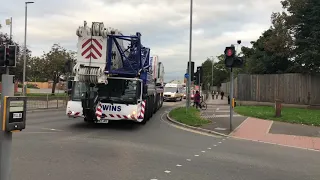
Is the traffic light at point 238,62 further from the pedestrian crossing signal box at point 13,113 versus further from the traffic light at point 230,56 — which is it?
the pedestrian crossing signal box at point 13,113

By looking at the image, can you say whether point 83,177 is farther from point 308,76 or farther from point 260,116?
point 308,76

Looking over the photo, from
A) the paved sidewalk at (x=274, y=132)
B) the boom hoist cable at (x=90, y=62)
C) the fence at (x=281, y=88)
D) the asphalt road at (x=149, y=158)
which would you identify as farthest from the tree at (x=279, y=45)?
the boom hoist cable at (x=90, y=62)

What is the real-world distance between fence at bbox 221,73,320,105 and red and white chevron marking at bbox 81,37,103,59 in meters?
18.2

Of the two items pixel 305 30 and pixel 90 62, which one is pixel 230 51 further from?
pixel 305 30

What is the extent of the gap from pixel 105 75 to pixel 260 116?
10.4 metres

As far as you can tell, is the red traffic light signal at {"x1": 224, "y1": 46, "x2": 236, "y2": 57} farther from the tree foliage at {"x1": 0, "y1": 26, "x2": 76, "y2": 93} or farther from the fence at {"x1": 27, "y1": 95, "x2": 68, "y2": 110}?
the tree foliage at {"x1": 0, "y1": 26, "x2": 76, "y2": 93}

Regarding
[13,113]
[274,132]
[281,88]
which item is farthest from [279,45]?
[13,113]

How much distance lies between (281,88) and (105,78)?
18631 mm

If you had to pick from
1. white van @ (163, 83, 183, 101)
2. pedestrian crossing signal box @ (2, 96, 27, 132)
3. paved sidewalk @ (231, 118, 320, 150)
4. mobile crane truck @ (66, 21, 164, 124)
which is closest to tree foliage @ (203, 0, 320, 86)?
paved sidewalk @ (231, 118, 320, 150)

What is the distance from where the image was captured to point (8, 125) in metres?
4.41

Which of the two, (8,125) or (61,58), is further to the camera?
(61,58)

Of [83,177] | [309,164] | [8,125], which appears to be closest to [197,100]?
[309,164]

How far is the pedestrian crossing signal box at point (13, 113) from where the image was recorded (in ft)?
14.5

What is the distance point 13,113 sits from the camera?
4492mm
